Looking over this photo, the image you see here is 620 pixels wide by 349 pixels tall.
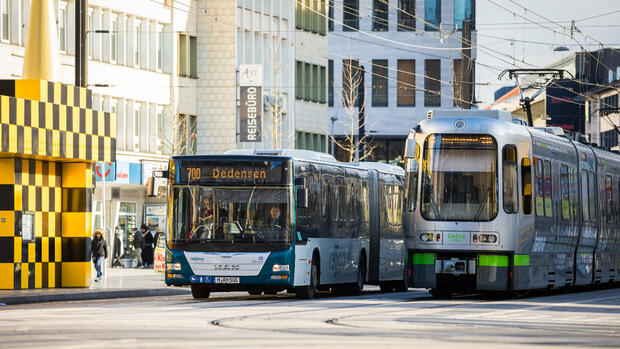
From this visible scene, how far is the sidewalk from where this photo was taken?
31.1 metres

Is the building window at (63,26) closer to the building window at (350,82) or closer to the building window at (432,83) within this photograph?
the building window at (350,82)

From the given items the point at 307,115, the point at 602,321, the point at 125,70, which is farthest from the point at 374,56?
the point at 602,321

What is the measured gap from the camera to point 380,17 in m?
99.1

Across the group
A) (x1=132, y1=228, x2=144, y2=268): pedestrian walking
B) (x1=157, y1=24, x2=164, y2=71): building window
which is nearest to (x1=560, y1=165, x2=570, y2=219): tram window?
(x1=132, y1=228, x2=144, y2=268): pedestrian walking

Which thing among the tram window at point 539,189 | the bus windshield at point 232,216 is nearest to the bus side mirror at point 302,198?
the bus windshield at point 232,216

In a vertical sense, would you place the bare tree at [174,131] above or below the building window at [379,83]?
below

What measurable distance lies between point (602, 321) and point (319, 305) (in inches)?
252

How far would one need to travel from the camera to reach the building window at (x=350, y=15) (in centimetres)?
9812

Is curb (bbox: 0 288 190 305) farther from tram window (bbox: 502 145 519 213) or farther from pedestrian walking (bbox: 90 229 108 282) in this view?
tram window (bbox: 502 145 519 213)

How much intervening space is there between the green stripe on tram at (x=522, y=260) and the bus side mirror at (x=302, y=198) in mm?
4094

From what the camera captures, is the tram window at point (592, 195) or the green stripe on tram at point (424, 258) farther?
the tram window at point (592, 195)

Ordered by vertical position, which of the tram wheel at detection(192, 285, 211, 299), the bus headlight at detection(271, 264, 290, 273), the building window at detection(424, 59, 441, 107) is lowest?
the tram wheel at detection(192, 285, 211, 299)

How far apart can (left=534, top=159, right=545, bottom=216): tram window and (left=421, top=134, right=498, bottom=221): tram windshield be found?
133 centimetres

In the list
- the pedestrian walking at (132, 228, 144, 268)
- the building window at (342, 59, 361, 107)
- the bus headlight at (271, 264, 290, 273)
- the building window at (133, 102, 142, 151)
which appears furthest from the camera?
the building window at (342, 59, 361, 107)
